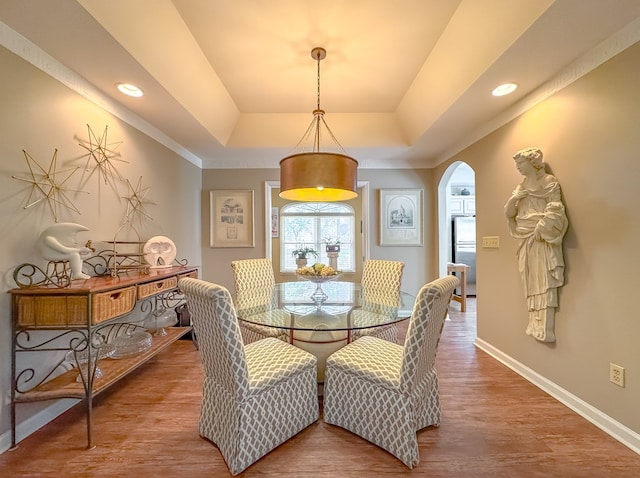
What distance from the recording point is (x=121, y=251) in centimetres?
242

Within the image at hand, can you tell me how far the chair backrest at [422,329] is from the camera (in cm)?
131

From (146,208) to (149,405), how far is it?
1.77 meters

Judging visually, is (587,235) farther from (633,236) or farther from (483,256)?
(483,256)

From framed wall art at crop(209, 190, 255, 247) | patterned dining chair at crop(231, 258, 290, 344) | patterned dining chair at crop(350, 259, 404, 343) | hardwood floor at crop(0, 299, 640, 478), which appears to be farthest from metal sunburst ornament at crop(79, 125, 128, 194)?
patterned dining chair at crop(350, 259, 404, 343)

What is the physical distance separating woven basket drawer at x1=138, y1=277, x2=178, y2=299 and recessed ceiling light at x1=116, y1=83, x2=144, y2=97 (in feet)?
4.93

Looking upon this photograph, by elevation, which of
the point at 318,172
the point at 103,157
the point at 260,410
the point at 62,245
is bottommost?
the point at 260,410

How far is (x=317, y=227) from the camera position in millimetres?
6137

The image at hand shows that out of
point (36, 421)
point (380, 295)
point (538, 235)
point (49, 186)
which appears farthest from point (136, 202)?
point (538, 235)

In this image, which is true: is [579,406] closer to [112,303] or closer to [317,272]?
[317,272]

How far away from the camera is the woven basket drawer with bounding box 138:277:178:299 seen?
1996 mm

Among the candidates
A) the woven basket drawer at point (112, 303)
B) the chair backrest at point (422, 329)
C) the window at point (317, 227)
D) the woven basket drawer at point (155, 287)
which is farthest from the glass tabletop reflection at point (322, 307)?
the window at point (317, 227)

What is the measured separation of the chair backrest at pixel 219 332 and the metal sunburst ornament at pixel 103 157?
1.44 metres

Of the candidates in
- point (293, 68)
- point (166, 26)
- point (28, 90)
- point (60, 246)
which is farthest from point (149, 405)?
point (293, 68)

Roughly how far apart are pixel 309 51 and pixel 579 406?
3231 millimetres
